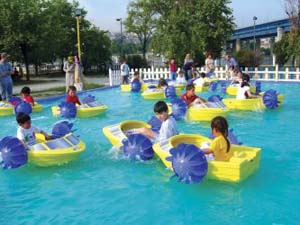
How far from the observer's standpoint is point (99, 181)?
6180mm

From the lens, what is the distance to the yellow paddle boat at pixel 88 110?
1155 centimetres

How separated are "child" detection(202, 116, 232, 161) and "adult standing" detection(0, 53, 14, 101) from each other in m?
9.98

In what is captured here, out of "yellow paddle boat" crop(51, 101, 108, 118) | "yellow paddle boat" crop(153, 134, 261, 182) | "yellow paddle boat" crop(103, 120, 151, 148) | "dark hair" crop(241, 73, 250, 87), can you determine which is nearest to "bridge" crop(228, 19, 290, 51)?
"dark hair" crop(241, 73, 250, 87)

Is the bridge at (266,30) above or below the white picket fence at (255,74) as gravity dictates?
above

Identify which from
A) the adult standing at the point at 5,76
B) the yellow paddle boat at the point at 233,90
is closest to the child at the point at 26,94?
the adult standing at the point at 5,76

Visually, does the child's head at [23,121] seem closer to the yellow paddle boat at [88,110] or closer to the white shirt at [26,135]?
the white shirt at [26,135]

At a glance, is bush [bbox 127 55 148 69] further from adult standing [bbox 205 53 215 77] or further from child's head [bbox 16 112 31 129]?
child's head [bbox 16 112 31 129]

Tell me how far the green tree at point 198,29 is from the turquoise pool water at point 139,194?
18.1 metres

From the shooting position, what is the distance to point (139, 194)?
221 inches

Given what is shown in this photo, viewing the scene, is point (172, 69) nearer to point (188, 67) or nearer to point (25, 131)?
point (188, 67)

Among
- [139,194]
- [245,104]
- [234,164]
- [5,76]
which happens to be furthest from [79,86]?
[234,164]

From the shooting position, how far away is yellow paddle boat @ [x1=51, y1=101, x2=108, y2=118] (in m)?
11.5

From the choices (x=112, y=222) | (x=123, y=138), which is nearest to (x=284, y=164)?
(x=123, y=138)

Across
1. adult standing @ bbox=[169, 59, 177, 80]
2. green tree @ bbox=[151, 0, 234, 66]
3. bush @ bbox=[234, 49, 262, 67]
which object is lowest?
adult standing @ bbox=[169, 59, 177, 80]
